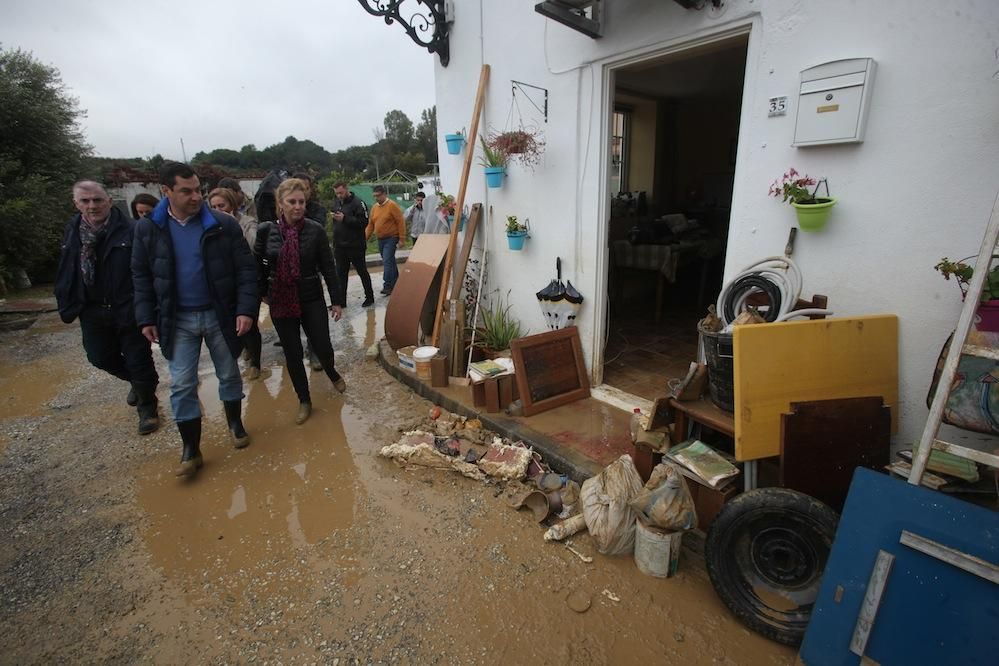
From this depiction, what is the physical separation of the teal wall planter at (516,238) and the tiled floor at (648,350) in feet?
4.53

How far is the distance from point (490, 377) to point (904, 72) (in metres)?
2.94

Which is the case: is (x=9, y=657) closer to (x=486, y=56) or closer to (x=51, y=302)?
(x=486, y=56)

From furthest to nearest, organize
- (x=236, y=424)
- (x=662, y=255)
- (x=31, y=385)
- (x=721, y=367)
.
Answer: (x=662, y=255) < (x=31, y=385) < (x=236, y=424) < (x=721, y=367)

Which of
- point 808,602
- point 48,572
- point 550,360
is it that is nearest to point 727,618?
point 808,602

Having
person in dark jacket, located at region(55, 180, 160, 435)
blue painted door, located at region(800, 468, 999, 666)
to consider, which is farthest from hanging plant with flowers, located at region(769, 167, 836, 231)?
person in dark jacket, located at region(55, 180, 160, 435)

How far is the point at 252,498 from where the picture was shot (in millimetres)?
2953

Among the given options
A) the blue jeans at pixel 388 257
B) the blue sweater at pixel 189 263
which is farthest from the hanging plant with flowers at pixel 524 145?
the blue jeans at pixel 388 257

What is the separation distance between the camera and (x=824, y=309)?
8.18 ft

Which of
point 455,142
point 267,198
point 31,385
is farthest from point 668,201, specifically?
point 31,385

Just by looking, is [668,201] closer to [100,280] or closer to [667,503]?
[667,503]

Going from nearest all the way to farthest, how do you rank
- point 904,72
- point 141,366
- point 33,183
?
point 904,72
point 141,366
point 33,183

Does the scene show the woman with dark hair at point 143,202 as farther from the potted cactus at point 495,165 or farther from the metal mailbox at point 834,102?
the metal mailbox at point 834,102

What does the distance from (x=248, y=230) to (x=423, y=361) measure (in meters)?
2.48

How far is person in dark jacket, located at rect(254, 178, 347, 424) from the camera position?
3.55 meters
